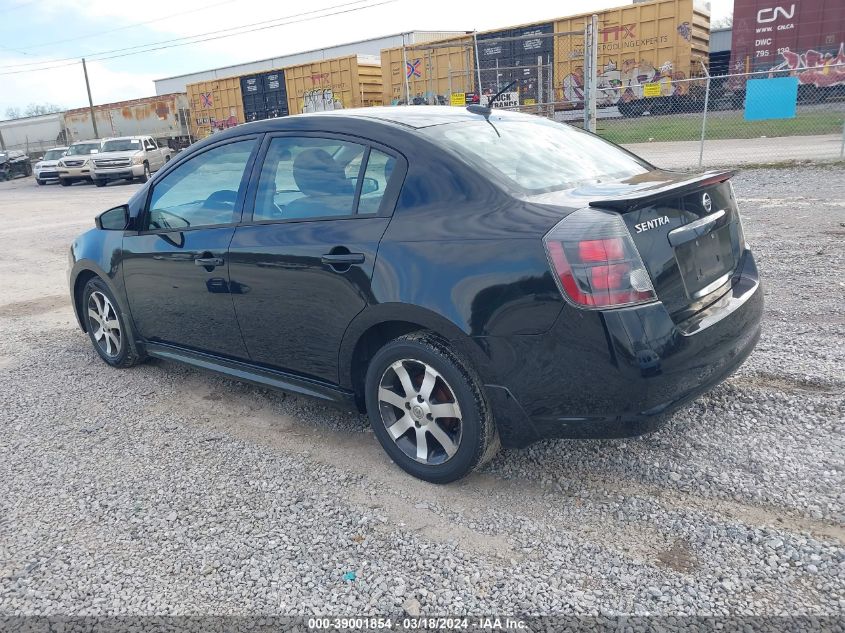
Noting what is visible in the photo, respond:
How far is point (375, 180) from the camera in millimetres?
3160

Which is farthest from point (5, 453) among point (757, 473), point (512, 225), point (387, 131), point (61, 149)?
point (61, 149)

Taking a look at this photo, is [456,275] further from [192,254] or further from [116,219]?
[116,219]

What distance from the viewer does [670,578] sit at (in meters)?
2.39

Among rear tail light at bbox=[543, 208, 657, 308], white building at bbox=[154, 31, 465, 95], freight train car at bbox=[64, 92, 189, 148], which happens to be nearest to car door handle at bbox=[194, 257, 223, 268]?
rear tail light at bbox=[543, 208, 657, 308]

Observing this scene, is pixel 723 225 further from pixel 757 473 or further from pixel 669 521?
pixel 669 521

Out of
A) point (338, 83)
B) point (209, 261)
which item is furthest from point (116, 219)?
point (338, 83)

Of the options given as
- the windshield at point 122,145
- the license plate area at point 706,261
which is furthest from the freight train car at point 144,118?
the license plate area at point 706,261

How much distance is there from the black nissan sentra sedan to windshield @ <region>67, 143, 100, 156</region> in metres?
25.6

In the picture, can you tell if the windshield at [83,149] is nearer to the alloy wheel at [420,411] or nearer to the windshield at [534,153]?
the windshield at [534,153]

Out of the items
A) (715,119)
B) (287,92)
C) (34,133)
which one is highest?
(287,92)

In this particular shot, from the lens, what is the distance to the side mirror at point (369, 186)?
10.3 feet

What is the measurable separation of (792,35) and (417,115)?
84.0 feet

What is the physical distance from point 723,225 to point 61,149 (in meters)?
32.5

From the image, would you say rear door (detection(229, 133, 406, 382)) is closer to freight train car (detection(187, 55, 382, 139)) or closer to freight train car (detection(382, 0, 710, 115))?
freight train car (detection(382, 0, 710, 115))
